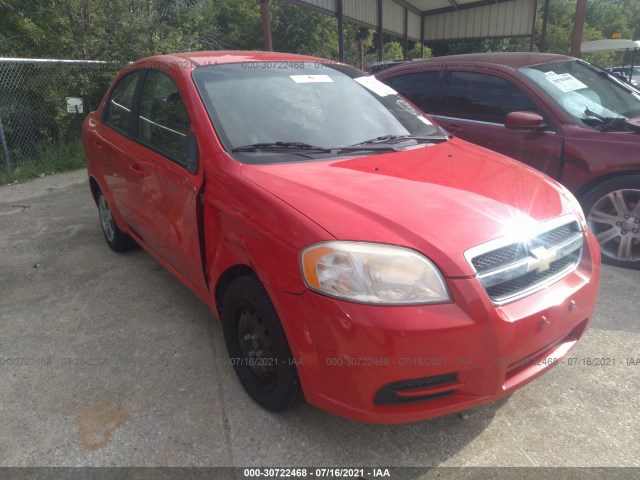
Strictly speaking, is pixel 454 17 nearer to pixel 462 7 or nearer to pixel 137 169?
pixel 462 7

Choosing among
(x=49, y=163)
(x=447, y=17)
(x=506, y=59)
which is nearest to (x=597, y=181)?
(x=506, y=59)

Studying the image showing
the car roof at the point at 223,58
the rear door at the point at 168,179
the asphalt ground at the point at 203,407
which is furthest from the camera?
the car roof at the point at 223,58

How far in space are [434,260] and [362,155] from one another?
952 mm

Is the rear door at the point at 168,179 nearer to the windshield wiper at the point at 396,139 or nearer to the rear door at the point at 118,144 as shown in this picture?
the rear door at the point at 118,144

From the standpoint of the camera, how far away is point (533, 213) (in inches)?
83.8

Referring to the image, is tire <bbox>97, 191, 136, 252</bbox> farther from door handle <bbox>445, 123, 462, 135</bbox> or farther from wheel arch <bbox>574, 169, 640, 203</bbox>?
wheel arch <bbox>574, 169, 640, 203</bbox>

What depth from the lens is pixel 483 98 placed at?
14.8 ft

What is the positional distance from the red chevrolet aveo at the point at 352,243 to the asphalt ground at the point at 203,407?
0.80 ft

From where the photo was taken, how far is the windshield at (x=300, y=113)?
2562mm

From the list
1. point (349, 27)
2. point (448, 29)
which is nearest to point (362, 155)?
point (448, 29)


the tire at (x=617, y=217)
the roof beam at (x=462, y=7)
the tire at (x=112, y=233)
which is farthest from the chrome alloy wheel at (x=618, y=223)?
the roof beam at (x=462, y=7)

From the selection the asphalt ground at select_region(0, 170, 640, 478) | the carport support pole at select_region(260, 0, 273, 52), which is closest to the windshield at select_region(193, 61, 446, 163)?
the asphalt ground at select_region(0, 170, 640, 478)

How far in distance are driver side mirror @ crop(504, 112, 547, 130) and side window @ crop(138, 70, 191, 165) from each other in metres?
2.52

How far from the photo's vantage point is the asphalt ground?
6.97 ft
